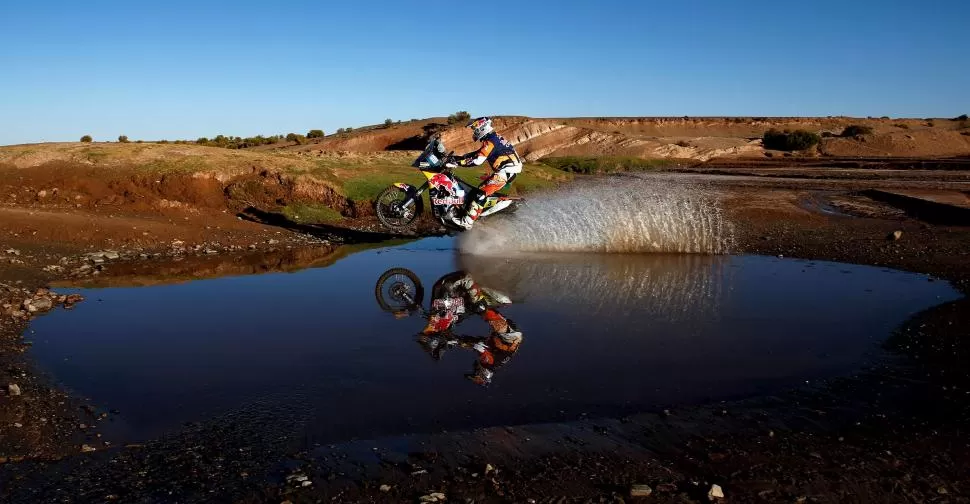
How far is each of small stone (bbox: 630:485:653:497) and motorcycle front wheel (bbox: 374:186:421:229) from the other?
11.9 meters

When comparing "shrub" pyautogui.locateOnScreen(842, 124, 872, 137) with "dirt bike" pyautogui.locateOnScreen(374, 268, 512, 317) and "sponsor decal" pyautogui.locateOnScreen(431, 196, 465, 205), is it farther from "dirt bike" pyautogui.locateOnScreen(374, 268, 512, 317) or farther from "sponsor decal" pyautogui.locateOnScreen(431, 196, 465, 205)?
"dirt bike" pyautogui.locateOnScreen(374, 268, 512, 317)

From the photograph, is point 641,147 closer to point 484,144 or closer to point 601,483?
point 484,144

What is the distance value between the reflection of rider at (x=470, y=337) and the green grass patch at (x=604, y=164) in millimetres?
32167

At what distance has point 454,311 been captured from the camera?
9.53 metres

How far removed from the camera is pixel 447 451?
504 cm

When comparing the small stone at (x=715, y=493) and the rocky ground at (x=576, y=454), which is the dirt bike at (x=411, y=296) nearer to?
the rocky ground at (x=576, y=454)

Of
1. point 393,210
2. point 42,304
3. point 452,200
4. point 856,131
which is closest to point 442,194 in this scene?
point 452,200

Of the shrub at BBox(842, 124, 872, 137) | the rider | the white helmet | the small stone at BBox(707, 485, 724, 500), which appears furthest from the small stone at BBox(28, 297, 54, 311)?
the shrub at BBox(842, 124, 872, 137)

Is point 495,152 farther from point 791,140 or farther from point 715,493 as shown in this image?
point 791,140

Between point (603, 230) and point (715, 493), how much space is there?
38.3 feet

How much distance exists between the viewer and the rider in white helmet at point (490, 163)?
1512cm

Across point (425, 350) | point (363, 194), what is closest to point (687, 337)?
point (425, 350)

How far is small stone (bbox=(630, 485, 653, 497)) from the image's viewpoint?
4.38 m

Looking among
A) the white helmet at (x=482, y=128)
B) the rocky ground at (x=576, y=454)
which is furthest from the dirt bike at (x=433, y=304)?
the white helmet at (x=482, y=128)
